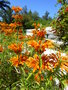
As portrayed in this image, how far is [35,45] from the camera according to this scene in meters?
1.99

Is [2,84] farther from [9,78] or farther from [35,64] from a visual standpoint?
[35,64]

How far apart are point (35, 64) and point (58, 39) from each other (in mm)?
6263

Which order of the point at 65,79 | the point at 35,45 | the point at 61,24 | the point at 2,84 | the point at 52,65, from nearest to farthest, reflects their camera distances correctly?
1. the point at 35,45
2. the point at 52,65
3. the point at 65,79
4. the point at 2,84
5. the point at 61,24

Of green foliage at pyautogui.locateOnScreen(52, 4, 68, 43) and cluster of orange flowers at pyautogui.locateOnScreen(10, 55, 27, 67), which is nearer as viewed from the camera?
cluster of orange flowers at pyautogui.locateOnScreen(10, 55, 27, 67)

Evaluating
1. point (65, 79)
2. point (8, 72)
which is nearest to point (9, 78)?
point (8, 72)

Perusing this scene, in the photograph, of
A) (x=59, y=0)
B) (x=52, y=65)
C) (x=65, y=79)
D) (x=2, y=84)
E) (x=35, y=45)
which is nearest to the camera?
(x=35, y=45)

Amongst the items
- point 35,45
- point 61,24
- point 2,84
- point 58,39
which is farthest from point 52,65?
point 58,39

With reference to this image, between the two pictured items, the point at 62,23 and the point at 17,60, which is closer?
the point at 17,60

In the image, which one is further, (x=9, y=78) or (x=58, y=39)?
(x=58, y=39)

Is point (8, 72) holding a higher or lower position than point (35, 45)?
lower

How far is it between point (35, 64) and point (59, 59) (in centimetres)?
24

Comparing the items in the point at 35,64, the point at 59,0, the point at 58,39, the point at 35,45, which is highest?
the point at 59,0

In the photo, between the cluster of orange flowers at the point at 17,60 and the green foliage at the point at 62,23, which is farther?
the green foliage at the point at 62,23

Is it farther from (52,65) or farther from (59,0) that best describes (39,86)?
(59,0)
